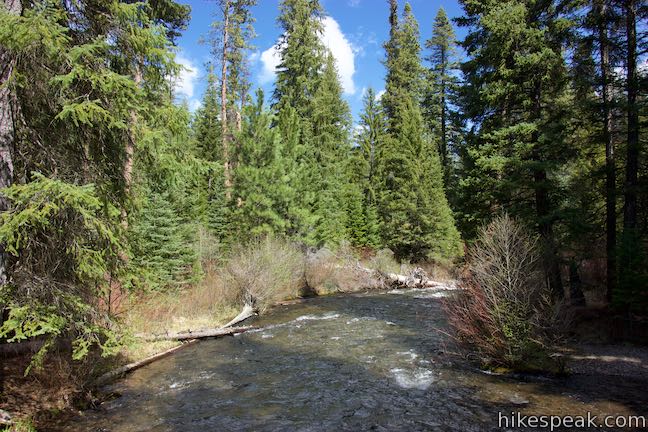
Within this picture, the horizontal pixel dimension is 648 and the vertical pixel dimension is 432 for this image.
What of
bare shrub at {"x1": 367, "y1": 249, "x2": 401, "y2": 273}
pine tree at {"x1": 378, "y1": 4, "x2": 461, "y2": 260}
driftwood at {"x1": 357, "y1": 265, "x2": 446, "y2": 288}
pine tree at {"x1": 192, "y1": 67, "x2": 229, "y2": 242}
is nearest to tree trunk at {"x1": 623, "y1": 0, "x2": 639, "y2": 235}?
driftwood at {"x1": 357, "y1": 265, "x2": 446, "y2": 288}

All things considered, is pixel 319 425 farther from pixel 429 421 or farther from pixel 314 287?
pixel 314 287

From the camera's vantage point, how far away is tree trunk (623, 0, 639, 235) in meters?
10.4

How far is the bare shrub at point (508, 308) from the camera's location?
8055mm

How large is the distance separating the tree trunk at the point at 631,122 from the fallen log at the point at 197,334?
11279 millimetres

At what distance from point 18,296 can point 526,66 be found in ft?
46.9

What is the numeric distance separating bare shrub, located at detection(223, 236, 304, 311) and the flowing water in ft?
12.3

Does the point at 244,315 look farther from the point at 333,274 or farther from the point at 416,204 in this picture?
the point at 416,204

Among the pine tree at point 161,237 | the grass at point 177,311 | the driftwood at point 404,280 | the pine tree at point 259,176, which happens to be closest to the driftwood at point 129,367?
the grass at point 177,311

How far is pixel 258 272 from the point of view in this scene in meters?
15.1

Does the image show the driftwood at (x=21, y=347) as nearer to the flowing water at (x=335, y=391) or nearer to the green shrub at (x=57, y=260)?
the green shrub at (x=57, y=260)

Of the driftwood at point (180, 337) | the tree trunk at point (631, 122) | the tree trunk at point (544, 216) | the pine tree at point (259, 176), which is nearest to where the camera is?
the driftwood at point (180, 337)

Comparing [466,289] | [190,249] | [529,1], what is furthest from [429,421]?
[529,1]

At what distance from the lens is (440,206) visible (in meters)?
26.9

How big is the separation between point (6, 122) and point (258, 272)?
34.2 ft
